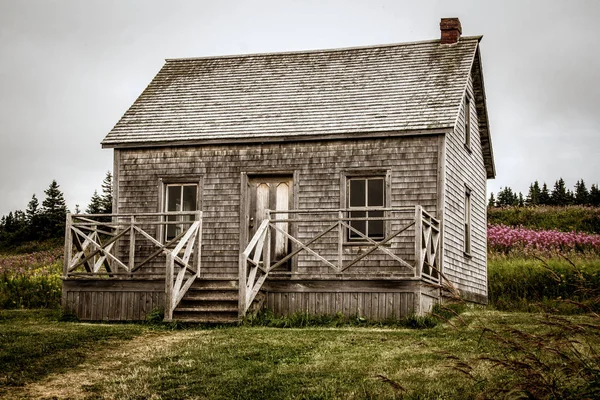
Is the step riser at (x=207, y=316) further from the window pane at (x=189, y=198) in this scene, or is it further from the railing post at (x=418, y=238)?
the window pane at (x=189, y=198)

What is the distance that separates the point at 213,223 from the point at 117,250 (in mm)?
2327

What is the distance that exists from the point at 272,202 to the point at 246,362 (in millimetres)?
7680

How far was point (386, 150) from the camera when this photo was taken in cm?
1703

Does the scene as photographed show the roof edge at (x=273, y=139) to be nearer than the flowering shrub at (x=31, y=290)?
Yes

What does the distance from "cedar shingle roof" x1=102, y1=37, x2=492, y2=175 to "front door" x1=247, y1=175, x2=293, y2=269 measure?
41.0 inches

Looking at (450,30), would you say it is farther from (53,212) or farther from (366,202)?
(53,212)

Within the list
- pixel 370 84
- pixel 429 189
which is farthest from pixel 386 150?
pixel 370 84

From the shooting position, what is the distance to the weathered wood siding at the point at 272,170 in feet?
55.1

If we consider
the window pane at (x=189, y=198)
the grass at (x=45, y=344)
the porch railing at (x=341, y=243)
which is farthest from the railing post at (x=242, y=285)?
the window pane at (x=189, y=198)

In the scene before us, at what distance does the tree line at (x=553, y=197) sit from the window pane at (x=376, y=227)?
25750mm

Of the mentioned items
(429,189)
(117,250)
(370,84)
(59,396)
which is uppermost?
(370,84)

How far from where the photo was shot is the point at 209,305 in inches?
595

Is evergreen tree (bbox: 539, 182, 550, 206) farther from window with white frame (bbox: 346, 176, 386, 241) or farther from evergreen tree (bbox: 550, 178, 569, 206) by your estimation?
window with white frame (bbox: 346, 176, 386, 241)

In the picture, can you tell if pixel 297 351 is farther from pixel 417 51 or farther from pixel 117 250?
pixel 417 51
